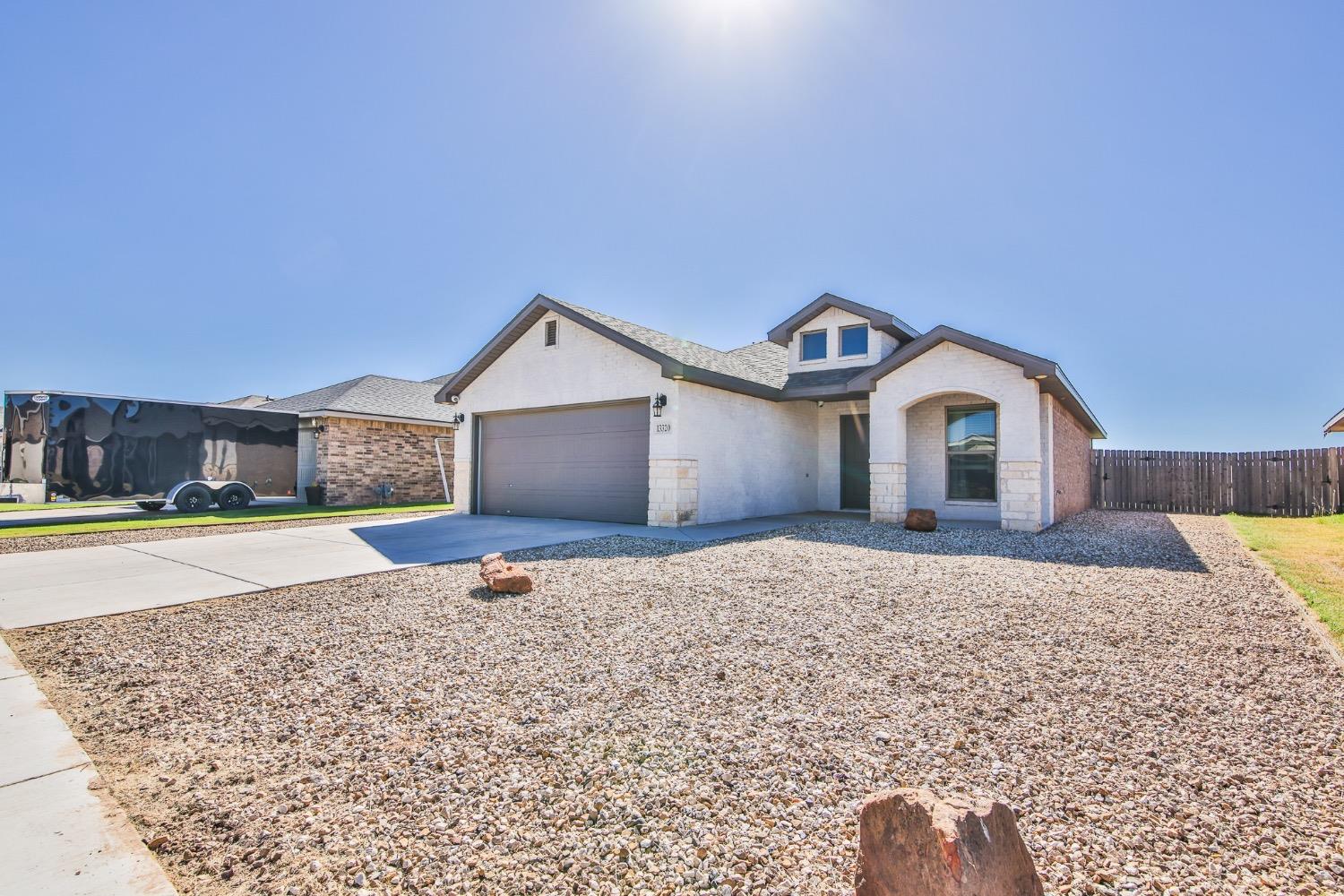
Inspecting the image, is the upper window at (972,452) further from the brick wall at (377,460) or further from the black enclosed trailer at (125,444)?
the black enclosed trailer at (125,444)

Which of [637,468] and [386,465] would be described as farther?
[386,465]

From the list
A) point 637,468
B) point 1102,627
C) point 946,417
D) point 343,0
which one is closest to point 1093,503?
point 946,417

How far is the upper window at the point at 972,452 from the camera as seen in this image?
39.9 feet

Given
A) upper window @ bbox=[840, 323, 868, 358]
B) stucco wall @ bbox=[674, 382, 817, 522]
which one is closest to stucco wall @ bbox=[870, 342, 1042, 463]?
upper window @ bbox=[840, 323, 868, 358]

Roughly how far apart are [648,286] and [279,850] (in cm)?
1527

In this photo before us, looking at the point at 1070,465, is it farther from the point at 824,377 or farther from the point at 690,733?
the point at 690,733

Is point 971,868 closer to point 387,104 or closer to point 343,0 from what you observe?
point 343,0

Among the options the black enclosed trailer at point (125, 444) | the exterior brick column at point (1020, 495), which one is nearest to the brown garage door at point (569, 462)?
the exterior brick column at point (1020, 495)

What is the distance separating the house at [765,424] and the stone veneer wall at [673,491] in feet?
0.11

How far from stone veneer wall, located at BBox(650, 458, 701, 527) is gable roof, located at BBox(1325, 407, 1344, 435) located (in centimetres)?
1504

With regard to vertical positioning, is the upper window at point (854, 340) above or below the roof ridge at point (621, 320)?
below

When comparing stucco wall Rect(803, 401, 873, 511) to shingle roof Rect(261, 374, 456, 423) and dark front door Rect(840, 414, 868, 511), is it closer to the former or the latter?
dark front door Rect(840, 414, 868, 511)

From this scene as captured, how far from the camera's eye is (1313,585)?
605 centimetres

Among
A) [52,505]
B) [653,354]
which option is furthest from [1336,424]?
[52,505]
